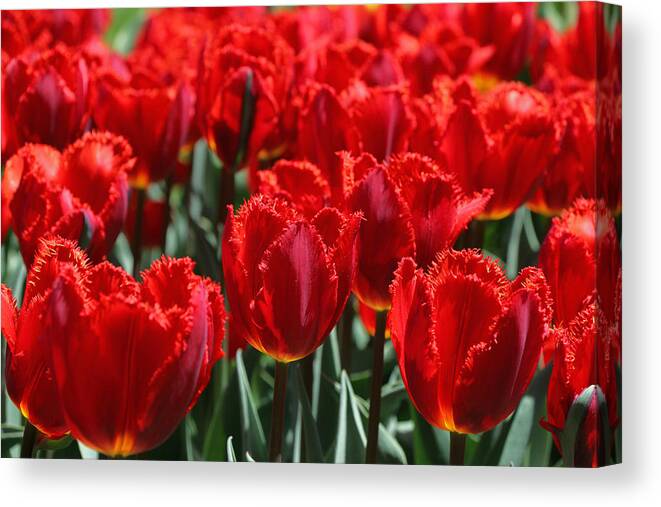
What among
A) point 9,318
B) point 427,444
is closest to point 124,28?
point 9,318

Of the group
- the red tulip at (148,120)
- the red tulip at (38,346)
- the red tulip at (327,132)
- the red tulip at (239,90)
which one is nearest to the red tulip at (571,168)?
the red tulip at (327,132)

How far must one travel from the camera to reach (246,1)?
1.69 meters

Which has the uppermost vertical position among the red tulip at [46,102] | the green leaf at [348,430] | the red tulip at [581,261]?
the red tulip at [46,102]

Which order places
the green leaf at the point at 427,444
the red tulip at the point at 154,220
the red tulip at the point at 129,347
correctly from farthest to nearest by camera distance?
the red tulip at the point at 154,220
the green leaf at the point at 427,444
the red tulip at the point at 129,347

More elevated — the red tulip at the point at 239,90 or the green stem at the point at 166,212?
the red tulip at the point at 239,90

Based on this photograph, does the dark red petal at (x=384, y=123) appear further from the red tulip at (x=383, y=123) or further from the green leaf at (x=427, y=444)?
the green leaf at (x=427, y=444)

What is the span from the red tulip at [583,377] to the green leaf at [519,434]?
21mm

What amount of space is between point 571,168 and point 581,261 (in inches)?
5.2

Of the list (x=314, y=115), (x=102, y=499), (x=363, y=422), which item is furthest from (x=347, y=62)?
(x=102, y=499)

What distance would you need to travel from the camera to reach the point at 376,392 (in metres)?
1.52

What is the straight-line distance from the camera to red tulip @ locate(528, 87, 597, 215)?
60.7 inches

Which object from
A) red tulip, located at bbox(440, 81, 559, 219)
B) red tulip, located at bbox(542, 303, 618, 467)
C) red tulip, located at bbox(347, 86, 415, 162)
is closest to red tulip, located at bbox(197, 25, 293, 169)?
red tulip, located at bbox(347, 86, 415, 162)

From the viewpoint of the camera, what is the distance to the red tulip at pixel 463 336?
A: 4.23ft

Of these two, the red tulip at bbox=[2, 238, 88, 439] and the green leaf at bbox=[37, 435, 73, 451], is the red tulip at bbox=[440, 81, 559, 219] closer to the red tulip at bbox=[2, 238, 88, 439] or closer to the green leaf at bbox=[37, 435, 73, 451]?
the red tulip at bbox=[2, 238, 88, 439]
